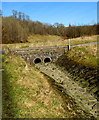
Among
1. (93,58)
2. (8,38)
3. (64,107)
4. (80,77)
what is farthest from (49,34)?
(64,107)

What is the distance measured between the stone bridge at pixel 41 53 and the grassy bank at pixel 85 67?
2.05 metres

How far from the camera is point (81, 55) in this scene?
3475 centimetres

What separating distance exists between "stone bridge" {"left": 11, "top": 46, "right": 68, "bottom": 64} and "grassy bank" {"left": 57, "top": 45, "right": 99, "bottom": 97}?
80.8 inches

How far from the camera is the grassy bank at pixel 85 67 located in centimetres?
2120

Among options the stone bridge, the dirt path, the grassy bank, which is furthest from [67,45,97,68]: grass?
the dirt path

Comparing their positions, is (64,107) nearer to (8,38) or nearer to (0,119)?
(0,119)

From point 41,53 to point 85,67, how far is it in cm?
1557

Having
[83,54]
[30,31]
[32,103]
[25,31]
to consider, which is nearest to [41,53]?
[83,54]

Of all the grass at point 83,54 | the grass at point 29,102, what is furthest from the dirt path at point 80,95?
the grass at point 83,54

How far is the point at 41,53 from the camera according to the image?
3931cm

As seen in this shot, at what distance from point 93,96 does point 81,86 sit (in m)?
3.51

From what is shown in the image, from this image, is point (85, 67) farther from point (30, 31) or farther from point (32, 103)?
point (30, 31)

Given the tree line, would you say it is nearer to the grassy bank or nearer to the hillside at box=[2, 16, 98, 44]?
the hillside at box=[2, 16, 98, 44]

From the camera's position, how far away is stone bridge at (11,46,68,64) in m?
38.7
